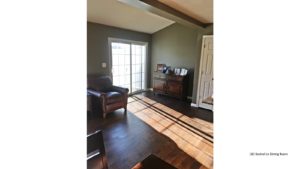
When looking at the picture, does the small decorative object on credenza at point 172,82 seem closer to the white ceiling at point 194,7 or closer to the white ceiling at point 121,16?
the white ceiling at point 121,16

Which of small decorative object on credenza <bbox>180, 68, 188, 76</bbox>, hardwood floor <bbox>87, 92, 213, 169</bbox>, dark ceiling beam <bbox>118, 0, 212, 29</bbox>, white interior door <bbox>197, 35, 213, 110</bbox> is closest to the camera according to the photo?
hardwood floor <bbox>87, 92, 213, 169</bbox>

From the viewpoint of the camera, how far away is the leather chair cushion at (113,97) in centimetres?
335

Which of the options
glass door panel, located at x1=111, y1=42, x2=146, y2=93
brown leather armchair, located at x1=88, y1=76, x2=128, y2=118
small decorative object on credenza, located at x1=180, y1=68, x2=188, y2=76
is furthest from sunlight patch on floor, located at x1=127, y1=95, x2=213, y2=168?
small decorative object on credenza, located at x1=180, y1=68, x2=188, y2=76

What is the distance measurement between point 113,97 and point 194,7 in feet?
7.31

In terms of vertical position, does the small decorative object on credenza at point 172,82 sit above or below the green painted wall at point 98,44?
below

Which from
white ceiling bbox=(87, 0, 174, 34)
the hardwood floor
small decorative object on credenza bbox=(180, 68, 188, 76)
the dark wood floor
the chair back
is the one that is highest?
white ceiling bbox=(87, 0, 174, 34)

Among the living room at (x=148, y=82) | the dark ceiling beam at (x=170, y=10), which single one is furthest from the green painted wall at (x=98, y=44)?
the dark ceiling beam at (x=170, y=10)

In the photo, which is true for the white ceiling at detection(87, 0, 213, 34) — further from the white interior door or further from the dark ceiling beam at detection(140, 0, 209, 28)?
the white interior door

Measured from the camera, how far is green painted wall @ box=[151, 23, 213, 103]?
14.8ft

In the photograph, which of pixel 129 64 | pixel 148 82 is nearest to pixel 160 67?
pixel 148 82

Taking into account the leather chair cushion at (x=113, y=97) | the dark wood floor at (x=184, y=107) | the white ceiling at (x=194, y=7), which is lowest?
the dark wood floor at (x=184, y=107)

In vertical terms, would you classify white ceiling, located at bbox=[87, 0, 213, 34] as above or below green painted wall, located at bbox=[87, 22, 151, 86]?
above
